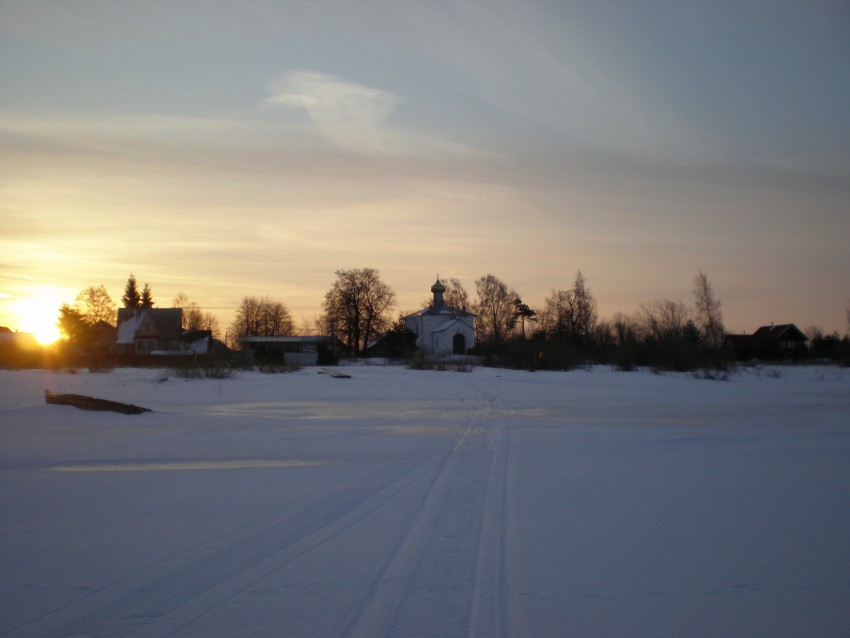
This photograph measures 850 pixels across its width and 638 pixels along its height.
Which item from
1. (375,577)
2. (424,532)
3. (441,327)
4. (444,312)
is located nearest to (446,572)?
(375,577)

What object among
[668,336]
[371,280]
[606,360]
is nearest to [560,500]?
[668,336]

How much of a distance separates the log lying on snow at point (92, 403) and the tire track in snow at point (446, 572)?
10.8 metres

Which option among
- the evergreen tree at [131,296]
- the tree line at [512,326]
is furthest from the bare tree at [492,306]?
the evergreen tree at [131,296]

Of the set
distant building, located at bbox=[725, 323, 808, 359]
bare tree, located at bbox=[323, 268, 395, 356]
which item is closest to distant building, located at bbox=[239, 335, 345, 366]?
bare tree, located at bbox=[323, 268, 395, 356]

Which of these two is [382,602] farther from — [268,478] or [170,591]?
[268,478]

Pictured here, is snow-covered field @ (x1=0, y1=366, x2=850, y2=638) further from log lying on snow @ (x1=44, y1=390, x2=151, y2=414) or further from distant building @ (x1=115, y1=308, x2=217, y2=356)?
distant building @ (x1=115, y1=308, x2=217, y2=356)

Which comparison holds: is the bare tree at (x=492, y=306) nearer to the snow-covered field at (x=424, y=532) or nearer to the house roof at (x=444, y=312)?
the house roof at (x=444, y=312)

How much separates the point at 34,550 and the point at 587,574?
14.7ft

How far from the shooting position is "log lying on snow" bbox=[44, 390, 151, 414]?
16219 millimetres

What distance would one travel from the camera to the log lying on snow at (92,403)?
1622 centimetres

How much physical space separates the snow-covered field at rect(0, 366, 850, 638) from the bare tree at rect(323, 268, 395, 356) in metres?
69.1

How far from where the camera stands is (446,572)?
15.9ft

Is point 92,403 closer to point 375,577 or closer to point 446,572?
point 375,577

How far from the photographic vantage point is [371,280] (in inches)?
3278
